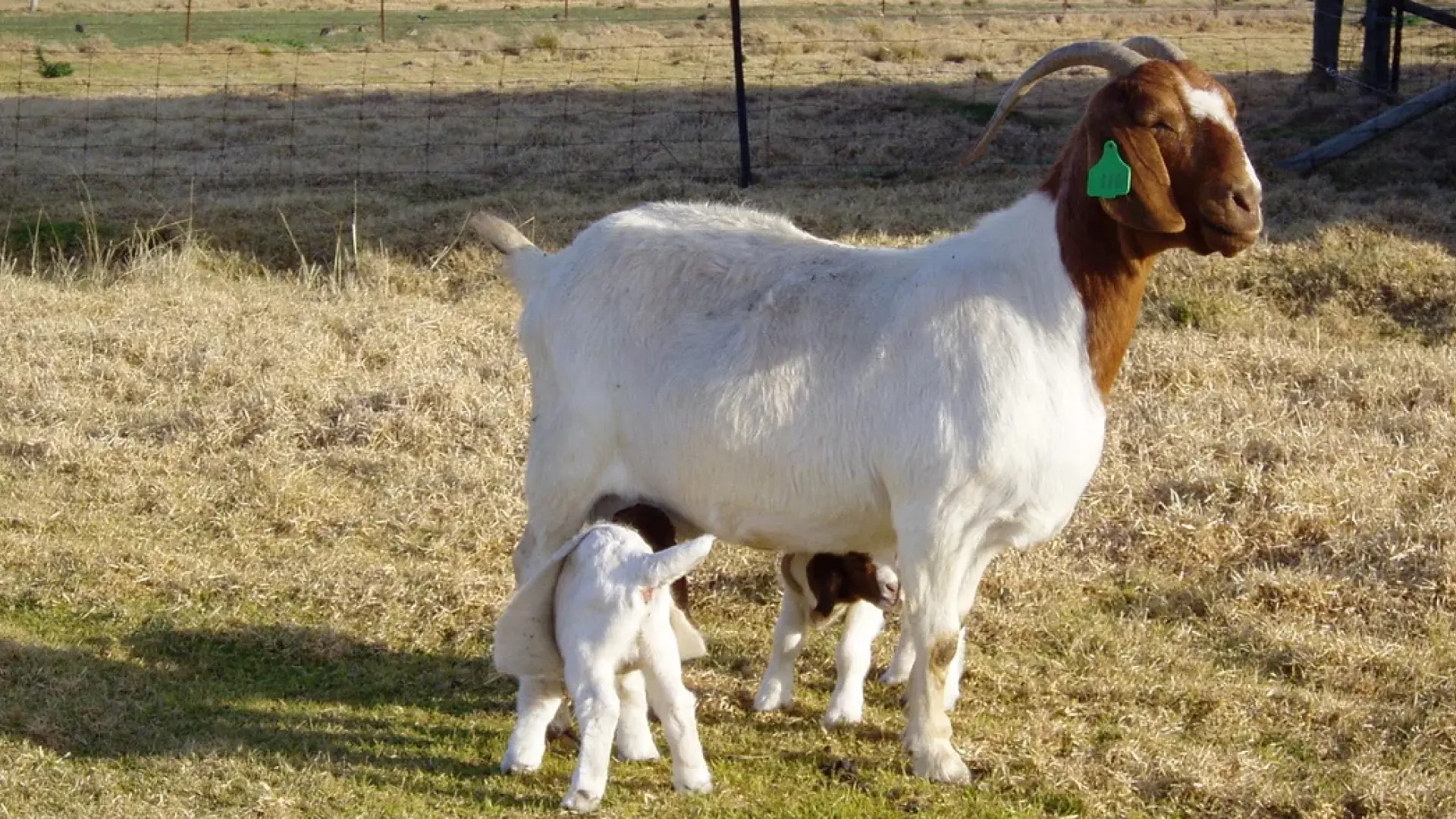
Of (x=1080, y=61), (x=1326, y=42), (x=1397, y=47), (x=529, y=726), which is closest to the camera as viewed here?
(x=529, y=726)

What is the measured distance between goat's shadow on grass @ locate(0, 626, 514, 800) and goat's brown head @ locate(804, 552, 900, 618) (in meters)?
1.21

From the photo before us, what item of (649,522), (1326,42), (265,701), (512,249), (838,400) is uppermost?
(1326,42)

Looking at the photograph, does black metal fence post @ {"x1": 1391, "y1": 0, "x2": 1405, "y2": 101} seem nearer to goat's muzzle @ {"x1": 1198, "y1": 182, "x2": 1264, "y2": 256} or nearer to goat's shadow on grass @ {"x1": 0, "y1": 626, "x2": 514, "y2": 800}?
goat's muzzle @ {"x1": 1198, "y1": 182, "x2": 1264, "y2": 256}

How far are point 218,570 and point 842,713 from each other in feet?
9.37

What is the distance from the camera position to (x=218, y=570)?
7.08m

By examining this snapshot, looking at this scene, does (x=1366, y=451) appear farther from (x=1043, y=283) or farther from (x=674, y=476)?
(x=674, y=476)

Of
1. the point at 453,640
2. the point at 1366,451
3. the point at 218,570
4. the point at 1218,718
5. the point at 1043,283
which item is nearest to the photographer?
the point at 1043,283

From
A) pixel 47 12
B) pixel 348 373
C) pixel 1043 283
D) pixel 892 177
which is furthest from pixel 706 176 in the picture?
pixel 47 12

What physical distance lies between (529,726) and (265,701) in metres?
1.23

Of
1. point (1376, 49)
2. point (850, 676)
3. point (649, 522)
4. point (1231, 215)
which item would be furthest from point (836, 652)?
point (1376, 49)

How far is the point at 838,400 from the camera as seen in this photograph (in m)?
5.22

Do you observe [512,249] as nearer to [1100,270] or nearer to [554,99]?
[1100,270]

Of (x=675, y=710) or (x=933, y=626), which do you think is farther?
(x=933, y=626)

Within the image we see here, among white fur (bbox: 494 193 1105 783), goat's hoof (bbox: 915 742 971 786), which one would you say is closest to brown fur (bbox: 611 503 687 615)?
white fur (bbox: 494 193 1105 783)
